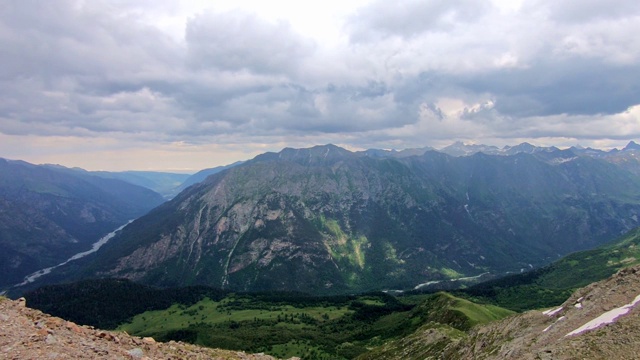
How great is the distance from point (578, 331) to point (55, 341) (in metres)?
69.1

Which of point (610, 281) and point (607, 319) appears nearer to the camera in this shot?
point (607, 319)

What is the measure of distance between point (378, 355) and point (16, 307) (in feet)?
472

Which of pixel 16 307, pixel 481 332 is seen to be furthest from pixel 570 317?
pixel 16 307

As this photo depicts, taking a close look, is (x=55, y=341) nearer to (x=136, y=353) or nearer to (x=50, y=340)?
(x=50, y=340)

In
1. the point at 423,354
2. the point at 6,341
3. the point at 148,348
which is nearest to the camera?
the point at 6,341

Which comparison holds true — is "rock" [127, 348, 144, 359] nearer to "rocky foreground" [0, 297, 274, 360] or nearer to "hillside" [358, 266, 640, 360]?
"rocky foreground" [0, 297, 274, 360]

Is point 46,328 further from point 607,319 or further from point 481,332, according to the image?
point 481,332

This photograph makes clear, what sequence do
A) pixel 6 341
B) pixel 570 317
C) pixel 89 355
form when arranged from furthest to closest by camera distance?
1. pixel 570 317
2. pixel 89 355
3. pixel 6 341

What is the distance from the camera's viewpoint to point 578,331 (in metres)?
60.0

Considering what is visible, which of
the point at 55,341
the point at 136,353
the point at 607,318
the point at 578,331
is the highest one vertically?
the point at 55,341

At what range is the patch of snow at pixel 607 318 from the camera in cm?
5766

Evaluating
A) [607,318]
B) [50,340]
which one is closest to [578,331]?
[607,318]

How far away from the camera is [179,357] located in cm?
4591

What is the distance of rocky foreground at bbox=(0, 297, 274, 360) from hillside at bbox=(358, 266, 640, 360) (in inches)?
2043
